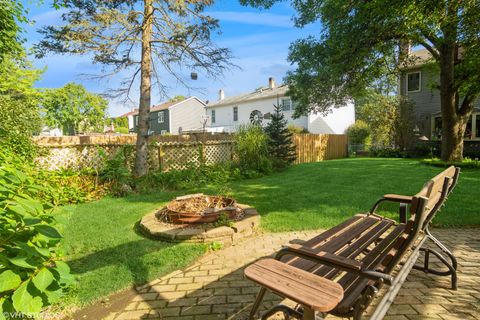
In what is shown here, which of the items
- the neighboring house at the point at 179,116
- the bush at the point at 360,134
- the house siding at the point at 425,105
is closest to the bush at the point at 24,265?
the house siding at the point at 425,105

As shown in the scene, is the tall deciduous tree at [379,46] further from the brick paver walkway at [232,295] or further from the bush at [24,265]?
the bush at [24,265]

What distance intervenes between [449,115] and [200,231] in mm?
11841

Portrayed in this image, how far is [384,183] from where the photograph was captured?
730cm

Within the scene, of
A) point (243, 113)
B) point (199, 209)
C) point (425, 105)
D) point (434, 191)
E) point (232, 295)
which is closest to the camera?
point (434, 191)

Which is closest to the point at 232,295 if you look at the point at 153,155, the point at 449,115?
the point at 153,155

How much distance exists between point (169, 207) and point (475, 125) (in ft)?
62.1

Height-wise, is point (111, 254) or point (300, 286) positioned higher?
point (300, 286)

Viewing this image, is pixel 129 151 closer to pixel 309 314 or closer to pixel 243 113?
pixel 309 314

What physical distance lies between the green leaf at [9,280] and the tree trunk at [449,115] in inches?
529

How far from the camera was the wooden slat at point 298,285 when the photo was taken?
128 centimetres

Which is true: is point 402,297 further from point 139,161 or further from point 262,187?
point 139,161

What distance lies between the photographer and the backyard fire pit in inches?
149

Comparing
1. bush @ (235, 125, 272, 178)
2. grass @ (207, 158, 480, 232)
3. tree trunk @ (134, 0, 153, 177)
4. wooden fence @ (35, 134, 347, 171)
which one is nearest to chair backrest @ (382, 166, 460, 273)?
grass @ (207, 158, 480, 232)

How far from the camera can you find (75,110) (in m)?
37.0
